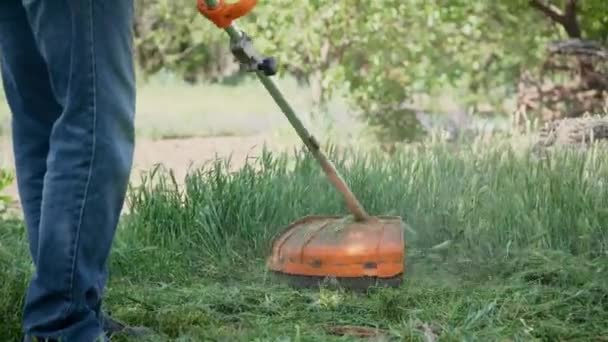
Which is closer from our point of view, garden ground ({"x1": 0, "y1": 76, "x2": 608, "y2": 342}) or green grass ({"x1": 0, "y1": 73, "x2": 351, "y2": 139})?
garden ground ({"x1": 0, "y1": 76, "x2": 608, "y2": 342})

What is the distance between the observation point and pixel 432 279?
3.09 meters

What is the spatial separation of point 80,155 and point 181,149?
391 centimetres

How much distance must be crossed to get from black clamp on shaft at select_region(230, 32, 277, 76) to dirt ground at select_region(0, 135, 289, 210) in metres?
2.73

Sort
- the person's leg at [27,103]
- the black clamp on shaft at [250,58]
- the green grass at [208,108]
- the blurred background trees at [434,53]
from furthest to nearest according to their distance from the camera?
the green grass at [208,108], the blurred background trees at [434,53], the black clamp on shaft at [250,58], the person's leg at [27,103]

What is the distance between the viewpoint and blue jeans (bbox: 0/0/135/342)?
1.94 m

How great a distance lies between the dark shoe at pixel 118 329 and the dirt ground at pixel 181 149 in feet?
9.83

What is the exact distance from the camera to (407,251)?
3.38m

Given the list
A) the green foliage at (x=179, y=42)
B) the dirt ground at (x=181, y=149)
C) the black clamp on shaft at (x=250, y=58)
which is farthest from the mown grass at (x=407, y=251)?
the green foliage at (x=179, y=42)

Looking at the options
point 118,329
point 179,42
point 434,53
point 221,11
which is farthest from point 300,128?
point 179,42

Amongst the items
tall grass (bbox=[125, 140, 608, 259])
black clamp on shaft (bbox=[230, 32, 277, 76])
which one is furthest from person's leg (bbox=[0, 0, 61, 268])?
tall grass (bbox=[125, 140, 608, 259])

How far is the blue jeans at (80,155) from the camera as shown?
194cm

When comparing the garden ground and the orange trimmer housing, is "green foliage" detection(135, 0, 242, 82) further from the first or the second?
the orange trimmer housing

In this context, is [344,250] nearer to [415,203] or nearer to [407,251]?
[407,251]

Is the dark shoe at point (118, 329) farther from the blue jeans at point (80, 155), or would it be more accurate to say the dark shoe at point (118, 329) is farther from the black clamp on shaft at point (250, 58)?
the black clamp on shaft at point (250, 58)
